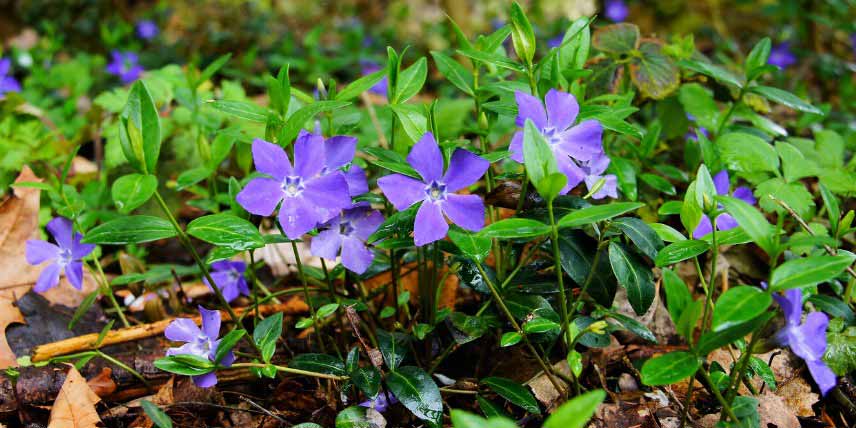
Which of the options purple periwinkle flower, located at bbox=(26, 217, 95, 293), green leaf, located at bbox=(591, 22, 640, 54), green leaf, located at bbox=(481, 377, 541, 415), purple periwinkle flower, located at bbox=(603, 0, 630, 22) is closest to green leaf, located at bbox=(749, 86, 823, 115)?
green leaf, located at bbox=(591, 22, 640, 54)

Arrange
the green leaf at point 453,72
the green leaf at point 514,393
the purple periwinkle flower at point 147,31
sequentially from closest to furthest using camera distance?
1. the green leaf at point 514,393
2. the green leaf at point 453,72
3. the purple periwinkle flower at point 147,31

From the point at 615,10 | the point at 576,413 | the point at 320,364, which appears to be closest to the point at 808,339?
the point at 576,413

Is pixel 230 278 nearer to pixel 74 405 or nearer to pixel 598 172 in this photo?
pixel 74 405

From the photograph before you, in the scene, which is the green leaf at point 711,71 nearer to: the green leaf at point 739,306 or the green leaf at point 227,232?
the green leaf at point 739,306

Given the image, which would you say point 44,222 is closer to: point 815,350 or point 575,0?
point 815,350

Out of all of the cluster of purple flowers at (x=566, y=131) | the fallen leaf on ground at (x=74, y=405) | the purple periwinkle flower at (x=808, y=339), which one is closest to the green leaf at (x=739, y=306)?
the purple periwinkle flower at (x=808, y=339)

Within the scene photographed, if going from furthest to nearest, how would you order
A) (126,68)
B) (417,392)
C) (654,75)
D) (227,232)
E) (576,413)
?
(126,68) < (654,75) < (417,392) < (227,232) < (576,413)
